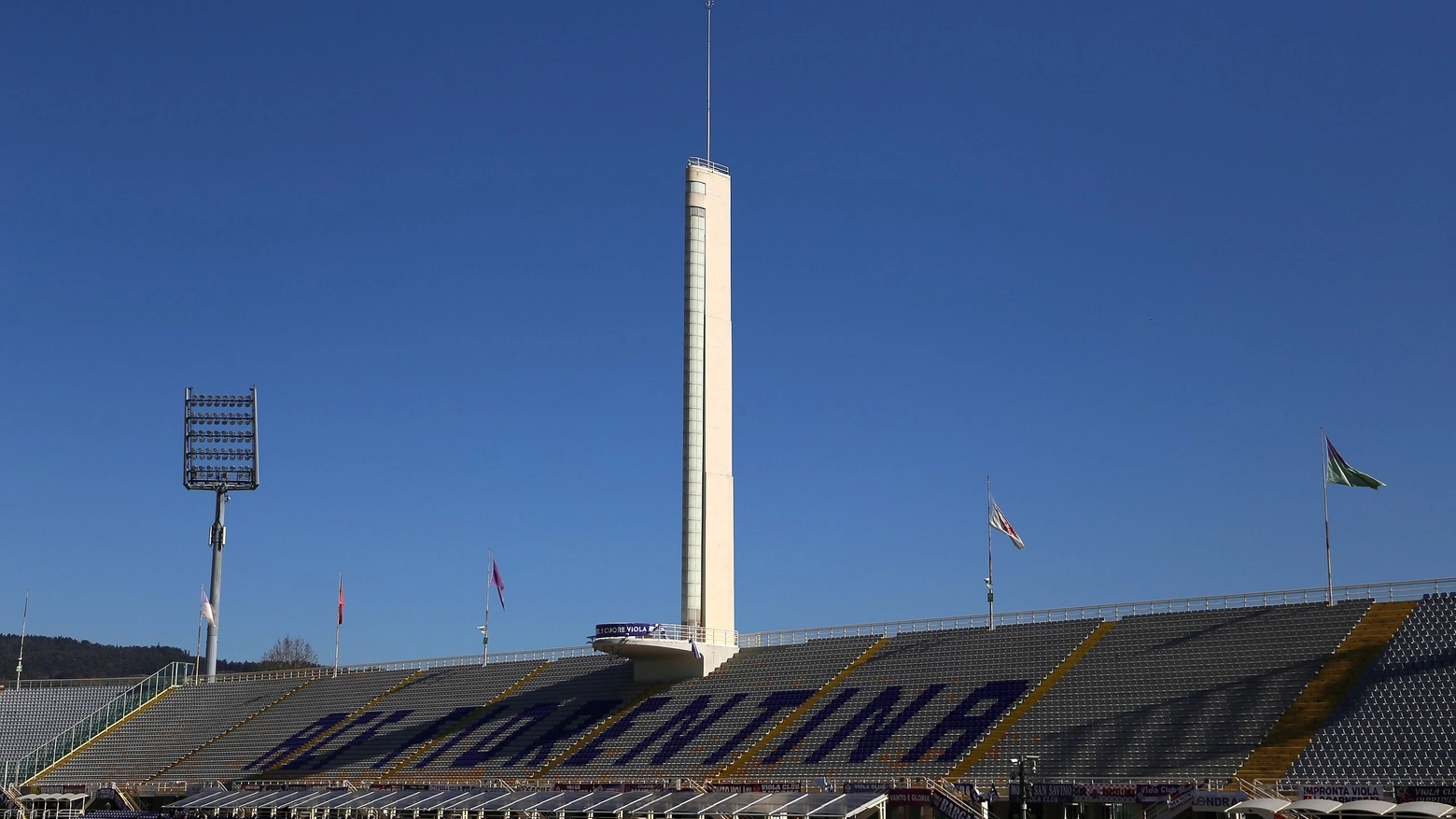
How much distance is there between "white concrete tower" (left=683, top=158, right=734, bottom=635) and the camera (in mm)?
65312

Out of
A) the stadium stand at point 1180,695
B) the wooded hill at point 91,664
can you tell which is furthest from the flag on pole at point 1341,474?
the wooded hill at point 91,664

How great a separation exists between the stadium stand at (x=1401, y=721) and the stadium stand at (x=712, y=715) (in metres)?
21.5

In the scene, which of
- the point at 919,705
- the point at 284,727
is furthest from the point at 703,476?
the point at 284,727

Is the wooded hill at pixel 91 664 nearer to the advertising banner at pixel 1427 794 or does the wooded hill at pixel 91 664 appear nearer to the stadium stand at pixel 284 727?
the stadium stand at pixel 284 727

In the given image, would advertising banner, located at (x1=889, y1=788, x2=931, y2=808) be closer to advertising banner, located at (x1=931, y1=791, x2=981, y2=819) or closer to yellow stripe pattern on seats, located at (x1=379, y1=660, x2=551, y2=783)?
advertising banner, located at (x1=931, y1=791, x2=981, y2=819)

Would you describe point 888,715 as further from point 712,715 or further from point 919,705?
point 712,715

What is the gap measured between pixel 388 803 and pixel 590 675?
14.3 meters

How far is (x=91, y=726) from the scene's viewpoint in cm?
8100

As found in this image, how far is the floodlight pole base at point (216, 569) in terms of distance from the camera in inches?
3472

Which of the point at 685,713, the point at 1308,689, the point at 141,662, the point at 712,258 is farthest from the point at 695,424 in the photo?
the point at 141,662

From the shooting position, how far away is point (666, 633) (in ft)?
209

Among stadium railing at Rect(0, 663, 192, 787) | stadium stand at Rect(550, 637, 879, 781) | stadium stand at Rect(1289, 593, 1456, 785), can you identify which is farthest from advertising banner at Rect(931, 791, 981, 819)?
stadium railing at Rect(0, 663, 192, 787)

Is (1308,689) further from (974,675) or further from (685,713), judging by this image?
(685,713)

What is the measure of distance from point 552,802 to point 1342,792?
27150 mm
